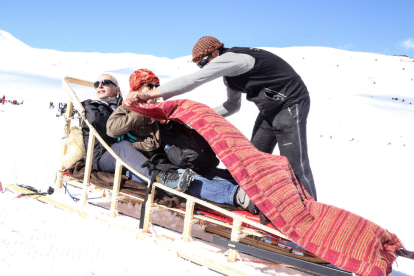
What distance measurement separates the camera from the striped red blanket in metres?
2.08

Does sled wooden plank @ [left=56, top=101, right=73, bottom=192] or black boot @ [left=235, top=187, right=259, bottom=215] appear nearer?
black boot @ [left=235, top=187, right=259, bottom=215]

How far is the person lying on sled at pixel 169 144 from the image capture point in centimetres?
275

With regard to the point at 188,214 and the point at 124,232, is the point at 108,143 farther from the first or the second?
the point at 188,214

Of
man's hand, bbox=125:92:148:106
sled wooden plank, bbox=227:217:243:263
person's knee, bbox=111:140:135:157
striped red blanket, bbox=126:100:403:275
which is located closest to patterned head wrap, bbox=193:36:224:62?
striped red blanket, bbox=126:100:403:275

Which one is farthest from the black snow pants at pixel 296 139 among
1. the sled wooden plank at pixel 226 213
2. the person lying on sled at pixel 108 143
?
the person lying on sled at pixel 108 143

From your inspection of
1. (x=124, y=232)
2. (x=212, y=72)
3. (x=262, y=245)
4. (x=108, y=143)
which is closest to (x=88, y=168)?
(x=108, y=143)

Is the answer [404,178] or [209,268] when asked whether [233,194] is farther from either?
[404,178]

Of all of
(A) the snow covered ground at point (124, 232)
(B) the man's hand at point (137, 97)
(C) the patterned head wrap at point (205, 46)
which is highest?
(C) the patterned head wrap at point (205, 46)

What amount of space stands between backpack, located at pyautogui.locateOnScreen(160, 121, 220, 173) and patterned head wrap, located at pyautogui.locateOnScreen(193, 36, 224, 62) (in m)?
0.62

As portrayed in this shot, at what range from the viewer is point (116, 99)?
3748 millimetres

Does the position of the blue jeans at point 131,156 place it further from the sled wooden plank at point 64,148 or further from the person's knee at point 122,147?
the sled wooden plank at point 64,148

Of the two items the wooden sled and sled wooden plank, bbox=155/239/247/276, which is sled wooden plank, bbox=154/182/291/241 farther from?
sled wooden plank, bbox=155/239/247/276

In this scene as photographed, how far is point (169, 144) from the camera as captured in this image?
303cm

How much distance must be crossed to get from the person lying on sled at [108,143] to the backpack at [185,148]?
142mm
